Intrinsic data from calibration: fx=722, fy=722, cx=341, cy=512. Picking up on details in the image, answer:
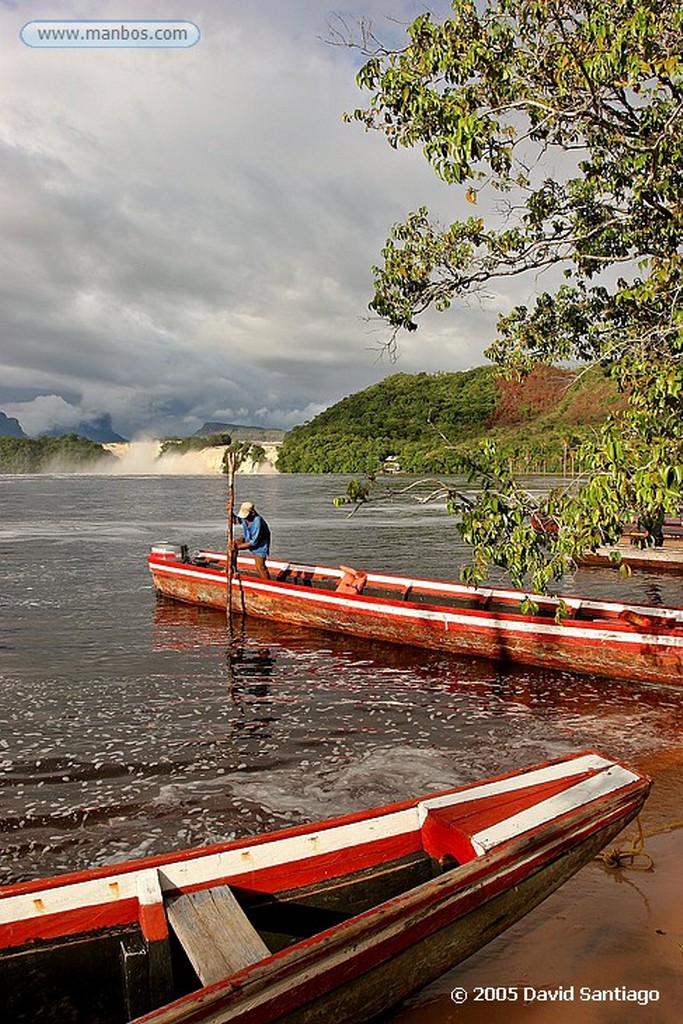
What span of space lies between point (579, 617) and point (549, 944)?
32.4ft

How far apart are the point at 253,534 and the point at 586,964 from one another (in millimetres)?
14302

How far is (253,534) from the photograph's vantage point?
18.5 metres

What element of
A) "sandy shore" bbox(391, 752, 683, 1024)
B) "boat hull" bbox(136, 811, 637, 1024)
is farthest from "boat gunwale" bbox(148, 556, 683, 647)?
"boat hull" bbox(136, 811, 637, 1024)

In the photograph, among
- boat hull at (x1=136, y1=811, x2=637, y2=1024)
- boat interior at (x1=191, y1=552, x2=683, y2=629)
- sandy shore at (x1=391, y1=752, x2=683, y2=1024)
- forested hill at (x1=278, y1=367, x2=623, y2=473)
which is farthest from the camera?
forested hill at (x1=278, y1=367, x2=623, y2=473)

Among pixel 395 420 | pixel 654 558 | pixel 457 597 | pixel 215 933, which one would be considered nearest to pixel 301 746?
pixel 215 933

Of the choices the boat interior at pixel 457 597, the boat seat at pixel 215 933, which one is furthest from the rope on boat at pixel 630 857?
the boat interior at pixel 457 597

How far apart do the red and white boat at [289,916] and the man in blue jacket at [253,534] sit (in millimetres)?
13173

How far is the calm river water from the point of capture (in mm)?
5270

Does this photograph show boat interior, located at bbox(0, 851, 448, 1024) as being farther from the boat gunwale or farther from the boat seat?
the boat gunwale

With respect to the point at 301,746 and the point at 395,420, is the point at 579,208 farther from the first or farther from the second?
the point at 395,420

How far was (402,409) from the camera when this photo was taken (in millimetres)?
163625

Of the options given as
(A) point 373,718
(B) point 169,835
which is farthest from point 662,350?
(B) point 169,835

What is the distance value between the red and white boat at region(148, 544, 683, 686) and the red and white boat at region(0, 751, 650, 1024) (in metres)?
7.20

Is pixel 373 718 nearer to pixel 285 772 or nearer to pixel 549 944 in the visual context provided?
pixel 285 772
